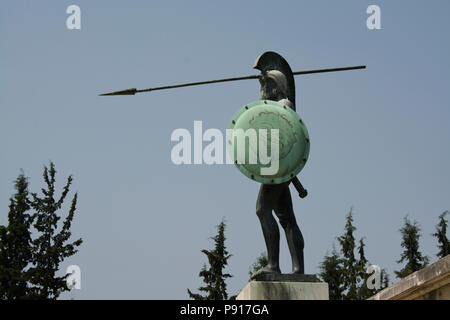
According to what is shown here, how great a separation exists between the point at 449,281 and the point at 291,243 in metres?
3.49

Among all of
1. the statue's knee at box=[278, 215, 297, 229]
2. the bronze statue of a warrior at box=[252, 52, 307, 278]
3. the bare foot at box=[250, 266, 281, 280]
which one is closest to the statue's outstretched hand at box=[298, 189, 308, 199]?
the bronze statue of a warrior at box=[252, 52, 307, 278]

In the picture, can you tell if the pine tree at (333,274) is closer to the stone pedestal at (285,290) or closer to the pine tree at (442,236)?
the pine tree at (442,236)

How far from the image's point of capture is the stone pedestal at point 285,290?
776cm

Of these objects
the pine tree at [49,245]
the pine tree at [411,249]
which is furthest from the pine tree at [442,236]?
the pine tree at [49,245]

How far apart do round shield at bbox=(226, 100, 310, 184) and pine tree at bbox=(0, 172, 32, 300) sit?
19925mm

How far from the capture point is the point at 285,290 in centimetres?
788

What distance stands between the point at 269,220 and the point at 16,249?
2078cm

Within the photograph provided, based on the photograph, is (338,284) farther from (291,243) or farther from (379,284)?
(291,243)

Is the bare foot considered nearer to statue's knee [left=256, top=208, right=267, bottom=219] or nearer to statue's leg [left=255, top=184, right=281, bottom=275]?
statue's leg [left=255, top=184, right=281, bottom=275]

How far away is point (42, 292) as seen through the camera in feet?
84.5

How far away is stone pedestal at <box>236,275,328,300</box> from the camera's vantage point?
776 centimetres

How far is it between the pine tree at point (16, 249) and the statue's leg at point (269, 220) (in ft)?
64.3
